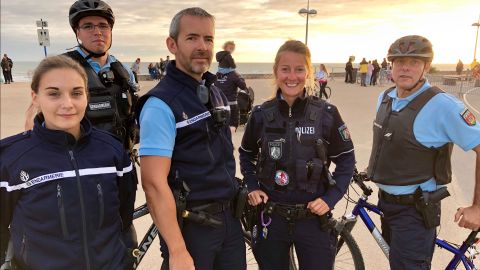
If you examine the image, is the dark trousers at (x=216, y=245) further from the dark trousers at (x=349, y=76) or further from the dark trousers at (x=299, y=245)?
the dark trousers at (x=349, y=76)

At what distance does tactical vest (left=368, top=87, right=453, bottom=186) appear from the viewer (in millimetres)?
2670

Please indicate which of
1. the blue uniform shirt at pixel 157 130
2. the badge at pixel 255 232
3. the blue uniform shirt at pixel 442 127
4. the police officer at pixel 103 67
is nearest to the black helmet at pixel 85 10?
the police officer at pixel 103 67

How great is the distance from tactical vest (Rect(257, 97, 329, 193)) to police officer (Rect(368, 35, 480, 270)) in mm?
619

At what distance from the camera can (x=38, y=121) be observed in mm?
1931

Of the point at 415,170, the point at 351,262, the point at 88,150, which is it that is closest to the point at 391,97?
the point at 415,170

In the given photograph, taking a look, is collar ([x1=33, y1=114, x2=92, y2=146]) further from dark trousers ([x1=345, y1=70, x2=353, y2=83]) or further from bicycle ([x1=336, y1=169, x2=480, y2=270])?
dark trousers ([x1=345, y1=70, x2=353, y2=83])

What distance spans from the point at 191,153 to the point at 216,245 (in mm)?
632

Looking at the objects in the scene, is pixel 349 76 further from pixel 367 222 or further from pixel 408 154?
pixel 408 154

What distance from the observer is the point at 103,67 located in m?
3.27

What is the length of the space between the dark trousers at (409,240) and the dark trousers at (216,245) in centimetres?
125

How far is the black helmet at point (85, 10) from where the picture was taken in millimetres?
3127

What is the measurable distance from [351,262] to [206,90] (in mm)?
2355

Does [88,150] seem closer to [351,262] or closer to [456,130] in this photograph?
[456,130]

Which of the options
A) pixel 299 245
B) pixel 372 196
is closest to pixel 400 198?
pixel 299 245
